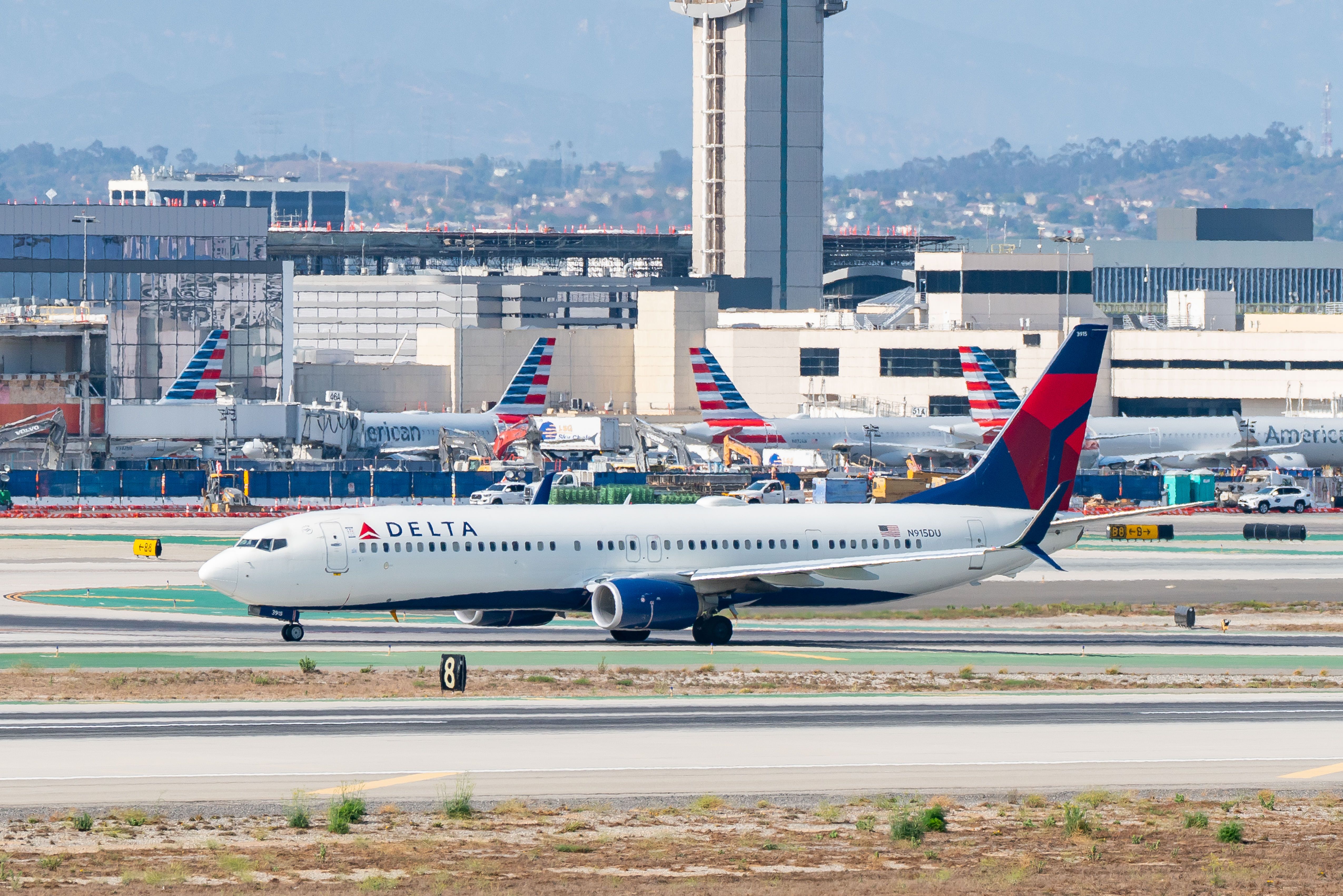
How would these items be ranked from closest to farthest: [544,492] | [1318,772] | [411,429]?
1. [1318,772]
2. [544,492]
3. [411,429]

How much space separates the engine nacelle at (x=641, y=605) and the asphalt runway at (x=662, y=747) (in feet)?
33.9

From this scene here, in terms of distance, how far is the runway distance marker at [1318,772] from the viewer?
33.6 meters

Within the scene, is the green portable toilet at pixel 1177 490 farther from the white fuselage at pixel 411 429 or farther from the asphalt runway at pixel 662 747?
the asphalt runway at pixel 662 747

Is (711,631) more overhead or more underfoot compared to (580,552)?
more underfoot

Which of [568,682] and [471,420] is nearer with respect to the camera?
[568,682]

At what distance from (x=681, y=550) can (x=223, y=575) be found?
504 inches

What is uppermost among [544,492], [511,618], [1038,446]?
[1038,446]

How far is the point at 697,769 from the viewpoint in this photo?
33562 mm

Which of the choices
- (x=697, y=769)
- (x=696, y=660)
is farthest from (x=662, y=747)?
(x=696, y=660)

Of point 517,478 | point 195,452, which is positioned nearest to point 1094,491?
point 517,478

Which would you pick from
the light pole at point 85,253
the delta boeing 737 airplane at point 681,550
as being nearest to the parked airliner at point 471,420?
the light pole at point 85,253

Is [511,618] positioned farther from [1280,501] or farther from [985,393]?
[985,393]

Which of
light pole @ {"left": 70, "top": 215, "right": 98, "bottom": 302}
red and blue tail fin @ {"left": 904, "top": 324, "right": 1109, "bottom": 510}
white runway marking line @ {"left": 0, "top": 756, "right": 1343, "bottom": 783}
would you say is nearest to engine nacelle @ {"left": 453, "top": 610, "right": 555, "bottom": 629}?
red and blue tail fin @ {"left": 904, "top": 324, "right": 1109, "bottom": 510}

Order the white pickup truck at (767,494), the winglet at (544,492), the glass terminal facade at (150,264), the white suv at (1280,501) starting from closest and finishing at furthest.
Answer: the winglet at (544,492), the white pickup truck at (767,494), the white suv at (1280,501), the glass terminal facade at (150,264)
